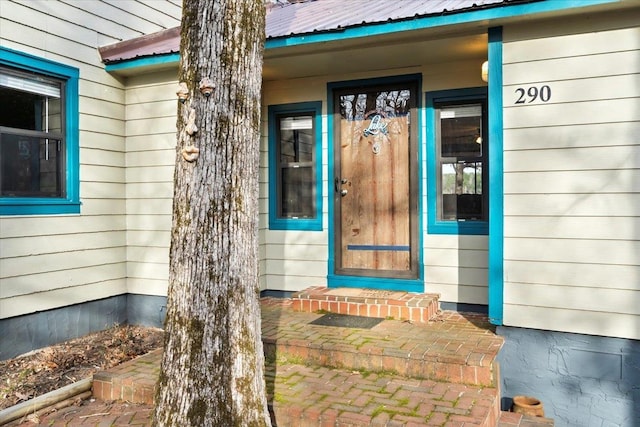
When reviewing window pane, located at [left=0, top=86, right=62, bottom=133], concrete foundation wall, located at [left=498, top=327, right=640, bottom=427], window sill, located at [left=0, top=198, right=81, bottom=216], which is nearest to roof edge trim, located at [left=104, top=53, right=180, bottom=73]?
window pane, located at [left=0, top=86, right=62, bottom=133]

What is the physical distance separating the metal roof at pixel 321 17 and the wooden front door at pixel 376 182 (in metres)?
0.84

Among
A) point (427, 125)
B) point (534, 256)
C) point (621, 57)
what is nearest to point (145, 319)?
point (427, 125)

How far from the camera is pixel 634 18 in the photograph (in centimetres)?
376

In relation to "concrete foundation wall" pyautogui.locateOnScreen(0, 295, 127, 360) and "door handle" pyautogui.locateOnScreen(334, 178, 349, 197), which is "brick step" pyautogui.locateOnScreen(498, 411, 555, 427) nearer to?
"door handle" pyautogui.locateOnScreen(334, 178, 349, 197)

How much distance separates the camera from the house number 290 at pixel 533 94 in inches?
158

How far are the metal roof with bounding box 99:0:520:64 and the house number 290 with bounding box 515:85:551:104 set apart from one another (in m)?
0.65

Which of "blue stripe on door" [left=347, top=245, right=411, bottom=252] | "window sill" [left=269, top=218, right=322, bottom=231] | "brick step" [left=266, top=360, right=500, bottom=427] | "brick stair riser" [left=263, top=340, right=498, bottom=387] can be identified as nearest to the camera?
"brick step" [left=266, top=360, right=500, bottom=427]

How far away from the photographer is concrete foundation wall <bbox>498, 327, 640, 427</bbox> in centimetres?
374

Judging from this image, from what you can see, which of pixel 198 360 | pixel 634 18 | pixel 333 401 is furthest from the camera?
pixel 634 18

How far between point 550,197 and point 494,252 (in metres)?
0.59

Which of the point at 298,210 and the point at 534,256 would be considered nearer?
the point at 534,256

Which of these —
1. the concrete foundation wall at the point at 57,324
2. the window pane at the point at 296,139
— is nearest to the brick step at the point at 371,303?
the window pane at the point at 296,139

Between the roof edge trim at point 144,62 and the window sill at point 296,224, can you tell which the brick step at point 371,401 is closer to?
the window sill at point 296,224

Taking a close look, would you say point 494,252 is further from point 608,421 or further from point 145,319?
point 145,319
